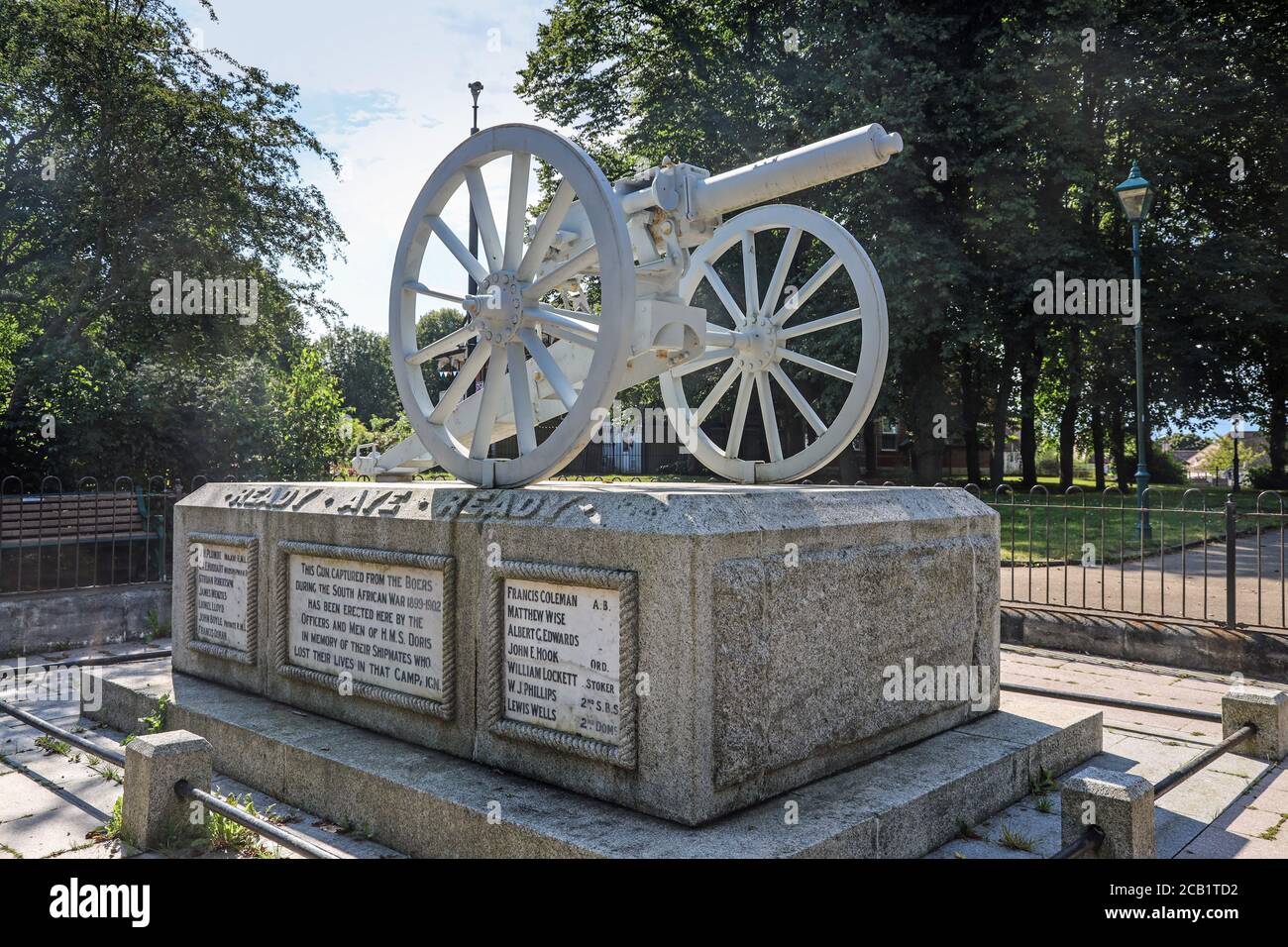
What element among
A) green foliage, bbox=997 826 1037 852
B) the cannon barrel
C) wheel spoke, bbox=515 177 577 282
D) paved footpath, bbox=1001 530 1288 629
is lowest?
green foliage, bbox=997 826 1037 852

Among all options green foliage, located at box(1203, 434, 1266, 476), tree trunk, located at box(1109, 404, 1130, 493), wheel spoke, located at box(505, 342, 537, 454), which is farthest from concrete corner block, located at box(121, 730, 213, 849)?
green foliage, located at box(1203, 434, 1266, 476)

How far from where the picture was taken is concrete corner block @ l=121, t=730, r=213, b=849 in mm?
3762

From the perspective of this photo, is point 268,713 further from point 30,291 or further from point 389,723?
point 30,291

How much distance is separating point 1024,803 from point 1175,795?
889mm

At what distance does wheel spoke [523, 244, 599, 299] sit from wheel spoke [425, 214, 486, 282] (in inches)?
17.5

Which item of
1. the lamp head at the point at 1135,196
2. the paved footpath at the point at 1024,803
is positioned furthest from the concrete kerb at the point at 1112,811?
the lamp head at the point at 1135,196

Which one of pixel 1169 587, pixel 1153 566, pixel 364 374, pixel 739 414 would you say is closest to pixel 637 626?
pixel 739 414

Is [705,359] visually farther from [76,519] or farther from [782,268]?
[76,519]

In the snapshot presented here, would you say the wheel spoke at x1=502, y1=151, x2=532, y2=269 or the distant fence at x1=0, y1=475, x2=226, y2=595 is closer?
the wheel spoke at x1=502, y1=151, x2=532, y2=269

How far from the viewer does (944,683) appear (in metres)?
4.59

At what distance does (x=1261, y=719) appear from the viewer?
4.96m

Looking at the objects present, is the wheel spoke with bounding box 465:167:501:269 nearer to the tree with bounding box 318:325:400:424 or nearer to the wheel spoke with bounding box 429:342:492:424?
the wheel spoke with bounding box 429:342:492:424

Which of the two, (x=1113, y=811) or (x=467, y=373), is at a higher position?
(x=467, y=373)

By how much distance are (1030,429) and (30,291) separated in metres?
25.0
